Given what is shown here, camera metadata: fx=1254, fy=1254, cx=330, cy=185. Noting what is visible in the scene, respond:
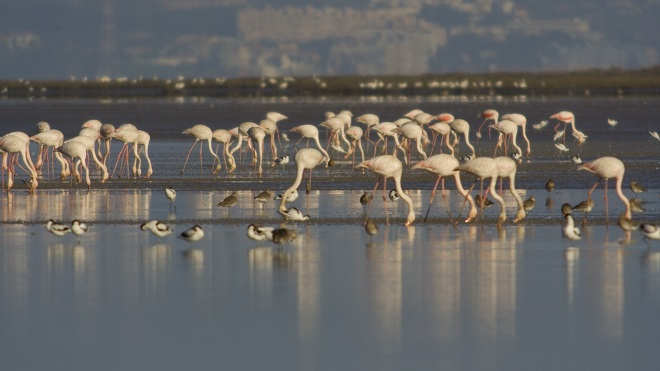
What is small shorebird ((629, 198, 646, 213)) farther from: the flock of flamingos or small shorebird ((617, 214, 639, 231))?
small shorebird ((617, 214, 639, 231))

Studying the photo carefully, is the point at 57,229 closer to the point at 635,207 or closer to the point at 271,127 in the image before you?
the point at 635,207

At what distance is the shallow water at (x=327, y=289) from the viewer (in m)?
7.36

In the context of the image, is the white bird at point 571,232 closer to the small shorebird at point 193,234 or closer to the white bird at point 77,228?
the small shorebird at point 193,234

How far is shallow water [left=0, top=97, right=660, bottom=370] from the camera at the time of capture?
736 centimetres

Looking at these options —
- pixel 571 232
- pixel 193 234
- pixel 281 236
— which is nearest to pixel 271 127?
pixel 193 234

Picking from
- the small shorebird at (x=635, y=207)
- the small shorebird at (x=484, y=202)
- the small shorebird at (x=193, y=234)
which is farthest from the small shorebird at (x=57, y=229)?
the small shorebird at (x=635, y=207)

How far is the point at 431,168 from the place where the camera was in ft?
45.8

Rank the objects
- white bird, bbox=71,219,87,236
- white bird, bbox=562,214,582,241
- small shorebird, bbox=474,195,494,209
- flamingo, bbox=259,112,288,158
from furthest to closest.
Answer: flamingo, bbox=259,112,288,158
small shorebird, bbox=474,195,494,209
white bird, bbox=71,219,87,236
white bird, bbox=562,214,582,241

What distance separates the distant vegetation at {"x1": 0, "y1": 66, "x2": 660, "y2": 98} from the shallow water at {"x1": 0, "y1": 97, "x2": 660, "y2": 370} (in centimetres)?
5998

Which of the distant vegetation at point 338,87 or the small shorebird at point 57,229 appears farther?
the distant vegetation at point 338,87

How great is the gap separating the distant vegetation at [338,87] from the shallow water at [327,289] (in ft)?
197

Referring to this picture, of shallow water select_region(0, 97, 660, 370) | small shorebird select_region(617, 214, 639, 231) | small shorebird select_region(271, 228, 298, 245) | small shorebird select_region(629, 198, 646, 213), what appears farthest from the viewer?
small shorebird select_region(629, 198, 646, 213)

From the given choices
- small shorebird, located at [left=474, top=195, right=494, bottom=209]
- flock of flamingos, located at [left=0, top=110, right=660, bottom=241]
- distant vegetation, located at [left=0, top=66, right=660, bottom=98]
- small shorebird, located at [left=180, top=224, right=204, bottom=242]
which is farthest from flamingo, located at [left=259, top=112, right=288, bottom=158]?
distant vegetation, located at [left=0, top=66, right=660, bottom=98]

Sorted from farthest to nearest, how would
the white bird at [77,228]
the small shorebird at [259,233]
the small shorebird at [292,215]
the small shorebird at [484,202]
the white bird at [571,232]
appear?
the small shorebird at [484,202], the small shorebird at [292,215], the white bird at [77,228], the white bird at [571,232], the small shorebird at [259,233]
